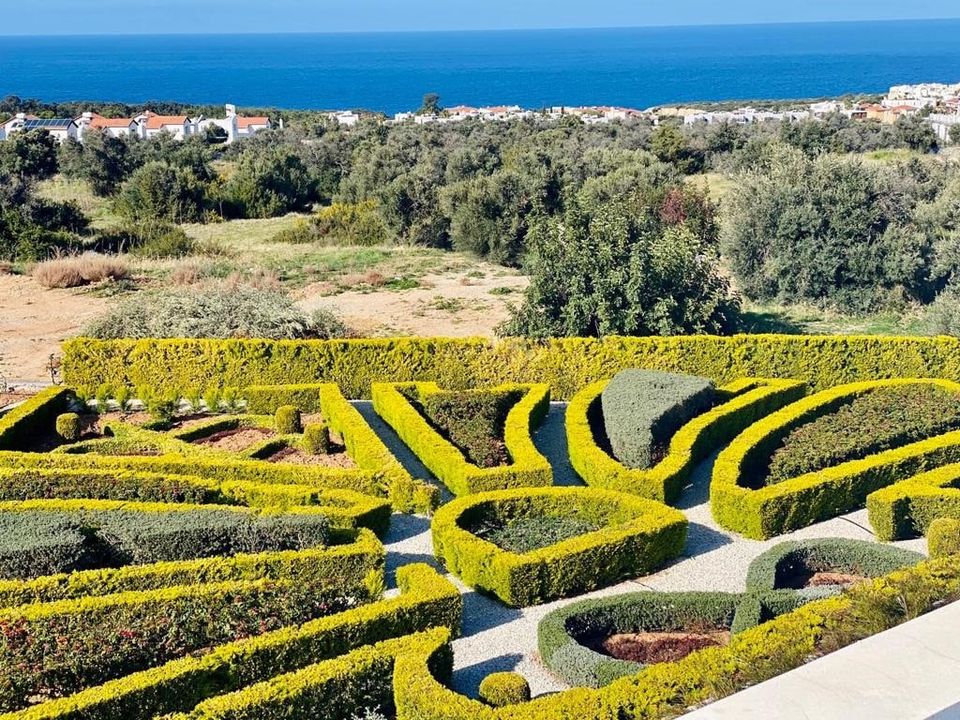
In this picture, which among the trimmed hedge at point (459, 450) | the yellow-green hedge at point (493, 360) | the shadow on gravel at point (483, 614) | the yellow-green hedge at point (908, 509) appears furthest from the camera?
the yellow-green hedge at point (493, 360)

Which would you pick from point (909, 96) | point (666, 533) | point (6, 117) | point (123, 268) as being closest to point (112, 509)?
point (666, 533)

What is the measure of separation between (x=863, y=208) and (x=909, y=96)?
131 m

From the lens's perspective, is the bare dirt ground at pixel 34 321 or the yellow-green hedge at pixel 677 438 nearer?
the yellow-green hedge at pixel 677 438

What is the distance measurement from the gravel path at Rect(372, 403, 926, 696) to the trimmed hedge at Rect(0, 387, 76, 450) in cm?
810

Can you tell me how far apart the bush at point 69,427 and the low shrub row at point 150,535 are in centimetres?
615

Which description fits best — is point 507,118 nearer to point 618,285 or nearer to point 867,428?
point 618,285

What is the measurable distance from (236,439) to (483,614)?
9.24 meters

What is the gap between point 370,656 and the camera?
11.7 metres

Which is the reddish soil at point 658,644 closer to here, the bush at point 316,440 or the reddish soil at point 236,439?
the bush at point 316,440

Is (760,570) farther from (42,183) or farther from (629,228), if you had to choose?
(42,183)

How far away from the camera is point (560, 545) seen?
15305 millimetres

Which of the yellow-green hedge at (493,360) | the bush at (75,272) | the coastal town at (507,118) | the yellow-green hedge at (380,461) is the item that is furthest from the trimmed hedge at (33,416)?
the coastal town at (507,118)

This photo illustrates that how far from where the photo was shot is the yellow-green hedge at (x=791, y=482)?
17.3 metres

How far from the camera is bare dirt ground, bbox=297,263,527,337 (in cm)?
3197
